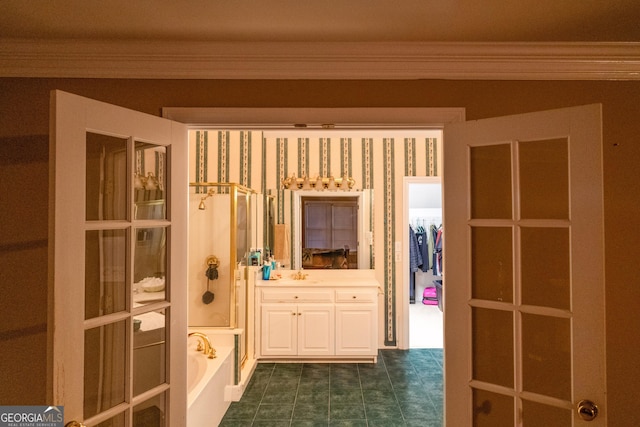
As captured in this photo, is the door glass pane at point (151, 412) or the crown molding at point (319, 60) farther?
the crown molding at point (319, 60)

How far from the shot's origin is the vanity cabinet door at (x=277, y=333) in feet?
12.7

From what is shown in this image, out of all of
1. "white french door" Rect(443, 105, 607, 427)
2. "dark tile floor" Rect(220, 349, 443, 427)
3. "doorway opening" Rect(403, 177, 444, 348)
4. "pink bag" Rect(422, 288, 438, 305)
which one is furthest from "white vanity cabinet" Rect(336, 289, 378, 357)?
"pink bag" Rect(422, 288, 438, 305)

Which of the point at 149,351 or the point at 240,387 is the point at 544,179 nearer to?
the point at 149,351

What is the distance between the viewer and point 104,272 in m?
1.35

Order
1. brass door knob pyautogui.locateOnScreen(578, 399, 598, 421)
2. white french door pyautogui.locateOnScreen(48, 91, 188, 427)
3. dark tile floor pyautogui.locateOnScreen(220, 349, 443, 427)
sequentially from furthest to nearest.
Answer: dark tile floor pyautogui.locateOnScreen(220, 349, 443, 427), brass door knob pyautogui.locateOnScreen(578, 399, 598, 421), white french door pyautogui.locateOnScreen(48, 91, 188, 427)

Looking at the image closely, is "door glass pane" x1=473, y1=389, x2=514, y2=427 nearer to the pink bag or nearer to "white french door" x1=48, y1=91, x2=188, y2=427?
"white french door" x1=48, y1=91, x2=188, y2=427

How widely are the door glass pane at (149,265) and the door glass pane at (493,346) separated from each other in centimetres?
138

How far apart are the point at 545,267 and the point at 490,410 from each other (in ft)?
2.23

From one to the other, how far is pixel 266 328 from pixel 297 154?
2.13 m

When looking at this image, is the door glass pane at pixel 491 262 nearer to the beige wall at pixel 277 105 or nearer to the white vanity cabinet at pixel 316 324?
the beige wall at pixel 277 105

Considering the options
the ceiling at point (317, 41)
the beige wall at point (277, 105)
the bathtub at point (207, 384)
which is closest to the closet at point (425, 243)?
the bathtub at point (207, 384)

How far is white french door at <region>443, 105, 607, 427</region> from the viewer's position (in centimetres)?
127

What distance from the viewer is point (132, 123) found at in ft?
4.55

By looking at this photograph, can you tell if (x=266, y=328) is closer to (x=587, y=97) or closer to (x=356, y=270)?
(x=356, y=270)
